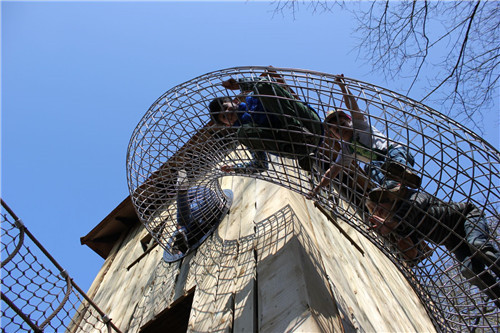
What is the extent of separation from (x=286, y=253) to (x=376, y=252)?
1759mm

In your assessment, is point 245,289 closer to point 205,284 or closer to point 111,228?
point 205,284

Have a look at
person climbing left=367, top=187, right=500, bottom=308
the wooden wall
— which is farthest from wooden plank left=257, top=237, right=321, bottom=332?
person climbing left=367, top=187, right=500, bottom=308

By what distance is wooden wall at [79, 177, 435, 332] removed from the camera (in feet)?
6.42

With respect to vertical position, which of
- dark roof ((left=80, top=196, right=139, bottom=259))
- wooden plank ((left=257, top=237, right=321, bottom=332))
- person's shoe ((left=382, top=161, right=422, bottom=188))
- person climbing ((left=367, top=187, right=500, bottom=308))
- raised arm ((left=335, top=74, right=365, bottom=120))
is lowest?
person climbing ((left=367, top=187, right=500, bottom=308))

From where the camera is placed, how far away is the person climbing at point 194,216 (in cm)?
334

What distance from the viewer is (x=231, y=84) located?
2385mm

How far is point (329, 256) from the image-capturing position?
2.61 meters

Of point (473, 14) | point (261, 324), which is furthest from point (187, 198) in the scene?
point (473, 14)

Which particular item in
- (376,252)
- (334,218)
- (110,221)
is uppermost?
(110,221)

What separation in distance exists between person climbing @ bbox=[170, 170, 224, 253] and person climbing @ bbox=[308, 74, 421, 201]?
129 centimetres

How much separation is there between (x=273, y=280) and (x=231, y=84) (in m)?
1.10

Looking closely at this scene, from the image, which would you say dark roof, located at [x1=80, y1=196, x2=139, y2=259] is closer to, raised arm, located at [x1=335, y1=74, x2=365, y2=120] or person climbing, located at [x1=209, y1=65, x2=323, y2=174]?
person climbing, located at [x1=209, y1=65, x2=323, y2=174]

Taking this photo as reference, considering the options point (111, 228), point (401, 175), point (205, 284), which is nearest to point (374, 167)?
point (401, 175)

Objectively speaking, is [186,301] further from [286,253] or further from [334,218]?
[334,218]
